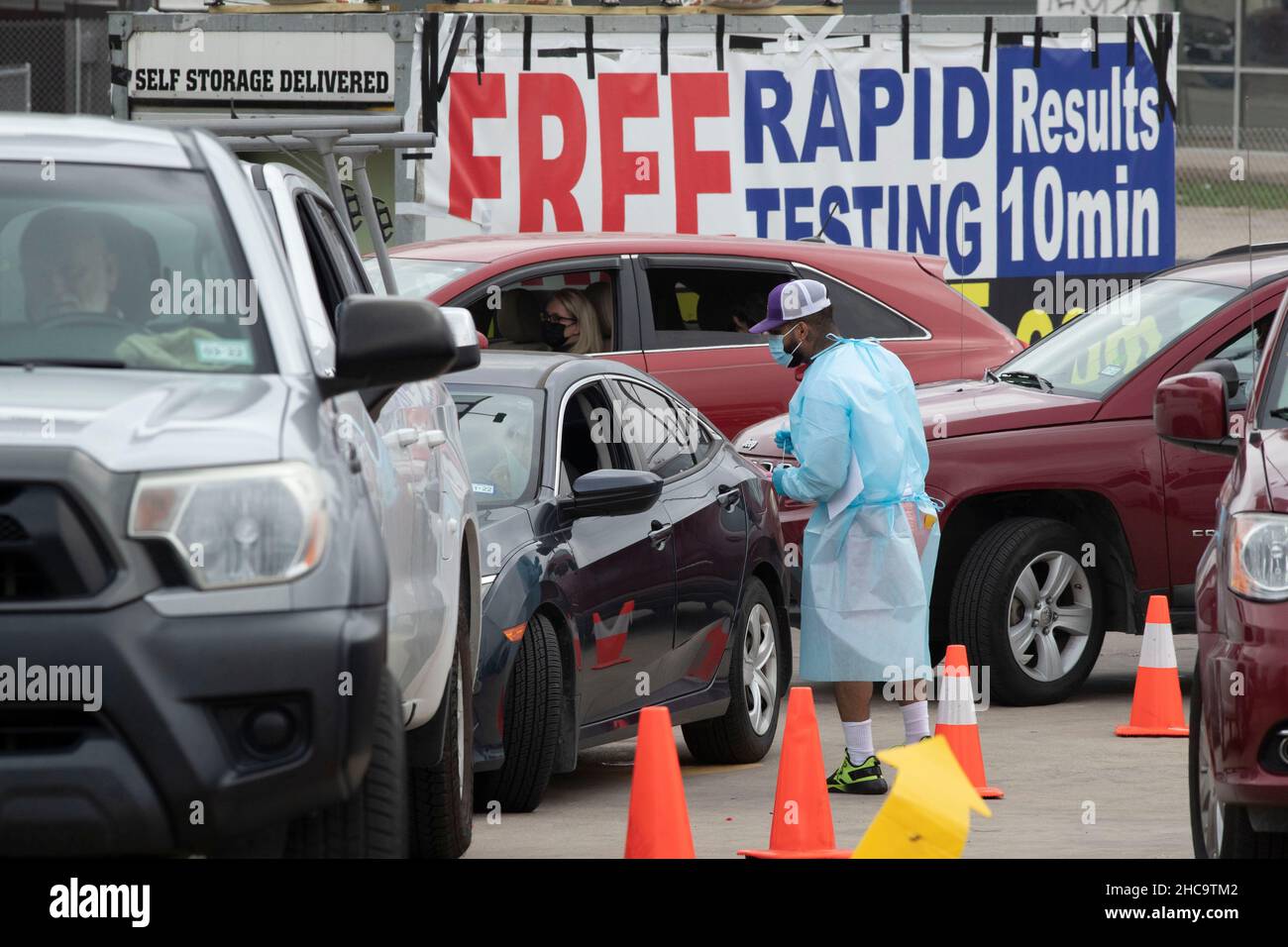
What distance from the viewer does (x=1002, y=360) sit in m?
12.3

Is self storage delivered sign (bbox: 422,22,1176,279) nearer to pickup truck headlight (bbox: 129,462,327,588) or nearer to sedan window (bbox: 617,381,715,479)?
sedan window (bbox: 617,381,715,479)

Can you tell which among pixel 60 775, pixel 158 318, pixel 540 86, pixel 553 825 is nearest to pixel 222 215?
pixel 158 318

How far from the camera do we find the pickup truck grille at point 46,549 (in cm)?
386

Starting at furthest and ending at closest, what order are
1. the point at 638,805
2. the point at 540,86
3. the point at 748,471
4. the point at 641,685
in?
the point at 540,86 → the point at 748,471 → the point at 641,685 → the point at 638,805

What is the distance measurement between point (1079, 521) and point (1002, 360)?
2.03 m

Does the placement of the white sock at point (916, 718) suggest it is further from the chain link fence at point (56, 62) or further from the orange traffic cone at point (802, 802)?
the chain link fence at point (56, 62)

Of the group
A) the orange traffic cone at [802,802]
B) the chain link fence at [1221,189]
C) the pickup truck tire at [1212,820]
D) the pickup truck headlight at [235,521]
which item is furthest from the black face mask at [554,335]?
the pickup truck headlight at [235,521]

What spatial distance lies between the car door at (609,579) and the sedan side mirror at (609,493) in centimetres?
9

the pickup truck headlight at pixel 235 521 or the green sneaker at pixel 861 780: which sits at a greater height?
the pickup truck headlight at pixel 235 521

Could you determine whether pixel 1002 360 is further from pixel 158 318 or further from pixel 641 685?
pixel 158 318

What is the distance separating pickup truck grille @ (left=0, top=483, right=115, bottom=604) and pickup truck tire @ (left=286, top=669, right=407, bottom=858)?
61cm

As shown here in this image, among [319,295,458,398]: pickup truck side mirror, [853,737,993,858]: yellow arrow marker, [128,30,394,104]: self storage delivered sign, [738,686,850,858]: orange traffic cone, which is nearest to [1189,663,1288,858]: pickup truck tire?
[853,737,993,858]: yellow arrow marker

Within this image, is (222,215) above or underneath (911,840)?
above

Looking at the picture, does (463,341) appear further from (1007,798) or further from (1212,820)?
(1007,798)
